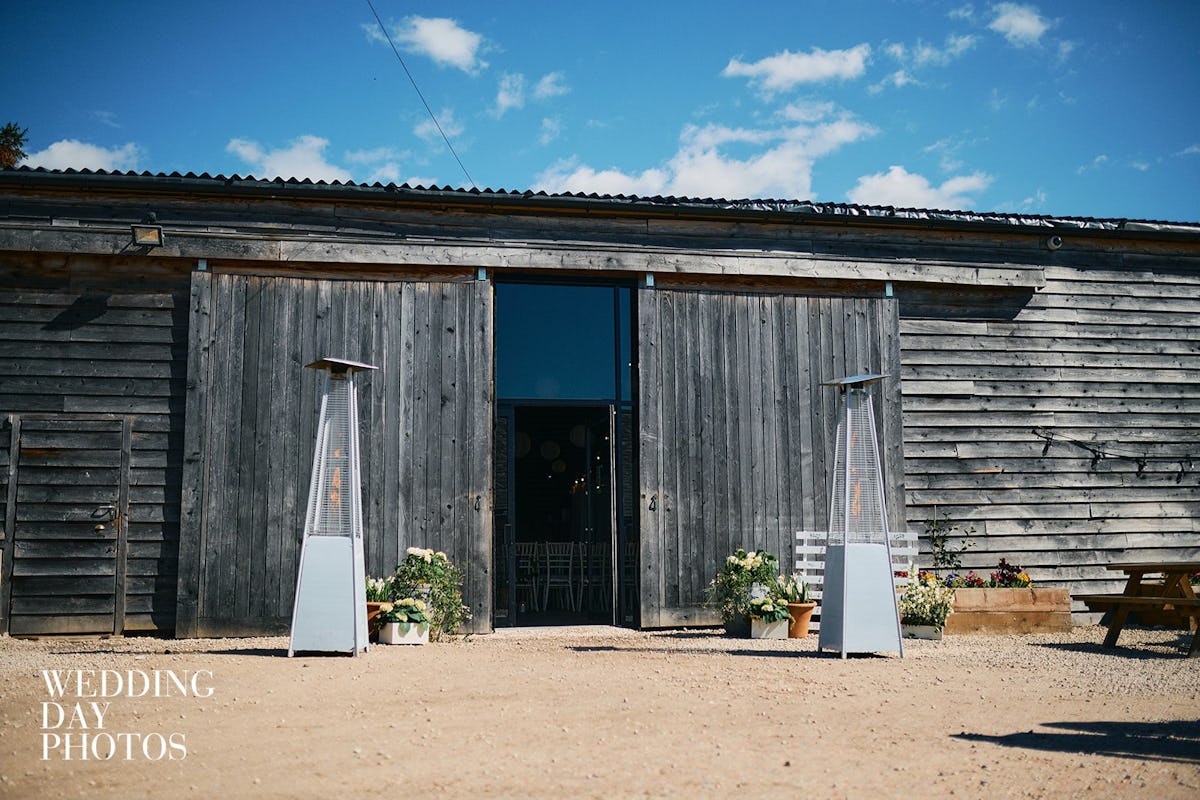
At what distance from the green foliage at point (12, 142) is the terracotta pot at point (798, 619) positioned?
24519 mm

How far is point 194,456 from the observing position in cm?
850

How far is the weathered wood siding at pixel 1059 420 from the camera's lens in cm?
994

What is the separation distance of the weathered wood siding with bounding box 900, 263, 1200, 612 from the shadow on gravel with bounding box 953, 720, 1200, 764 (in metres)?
5.35

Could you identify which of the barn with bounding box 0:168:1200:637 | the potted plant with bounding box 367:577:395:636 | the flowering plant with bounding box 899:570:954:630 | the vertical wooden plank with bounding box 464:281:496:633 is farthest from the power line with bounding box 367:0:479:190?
the flowering plant with bounding box 899:570:954:630

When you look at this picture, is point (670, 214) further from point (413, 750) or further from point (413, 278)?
point (413, 750)

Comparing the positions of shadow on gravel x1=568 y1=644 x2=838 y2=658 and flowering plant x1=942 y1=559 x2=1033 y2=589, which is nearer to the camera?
shadow on gravel x1=568 y1=644 x2=838 y2=658

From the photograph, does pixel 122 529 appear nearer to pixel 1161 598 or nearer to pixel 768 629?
pixel 768 629

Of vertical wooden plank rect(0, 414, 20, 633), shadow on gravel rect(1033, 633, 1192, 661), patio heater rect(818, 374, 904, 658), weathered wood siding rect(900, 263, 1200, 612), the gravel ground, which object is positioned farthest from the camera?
weathered wood siding rect(900, 263, 1200, 612)

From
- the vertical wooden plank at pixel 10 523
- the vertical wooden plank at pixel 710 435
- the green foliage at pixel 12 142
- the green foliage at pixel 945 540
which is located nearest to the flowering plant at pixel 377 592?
the vertical wooden plank at pixel 710 435

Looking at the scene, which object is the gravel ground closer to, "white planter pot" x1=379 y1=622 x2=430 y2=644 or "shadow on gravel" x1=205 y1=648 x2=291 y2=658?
"shadow on gravel" x1=205 y1=648 x2=291 y2=658

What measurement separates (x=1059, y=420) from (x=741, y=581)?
4257mm

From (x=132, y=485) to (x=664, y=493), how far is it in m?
4.92

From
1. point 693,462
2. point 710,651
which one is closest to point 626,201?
point 693,462

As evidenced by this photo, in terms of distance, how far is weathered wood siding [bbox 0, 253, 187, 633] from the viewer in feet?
27.3
